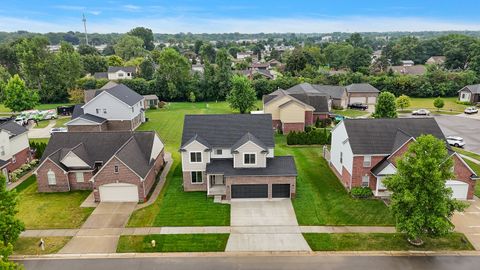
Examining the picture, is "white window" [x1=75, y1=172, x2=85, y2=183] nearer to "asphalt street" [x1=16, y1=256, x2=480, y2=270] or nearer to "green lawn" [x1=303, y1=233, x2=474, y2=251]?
"asphalt street" [x1=16, y1=256, x2=480, y2=270]

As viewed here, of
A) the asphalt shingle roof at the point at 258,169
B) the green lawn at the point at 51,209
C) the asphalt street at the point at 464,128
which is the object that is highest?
the asphalt shingle roof at the point at 258,169

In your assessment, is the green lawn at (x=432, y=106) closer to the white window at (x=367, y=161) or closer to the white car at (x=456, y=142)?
the white car at (x=456, y=142)

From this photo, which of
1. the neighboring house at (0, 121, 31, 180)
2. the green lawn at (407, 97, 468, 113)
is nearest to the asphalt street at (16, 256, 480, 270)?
the neighboring house at (0, 121, 31, 180)

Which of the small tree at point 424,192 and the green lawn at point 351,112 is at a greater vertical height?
the small tree at point 424,192

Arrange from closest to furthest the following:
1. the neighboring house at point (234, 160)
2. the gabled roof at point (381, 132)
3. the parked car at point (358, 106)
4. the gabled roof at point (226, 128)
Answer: the neighboring house at point (234, 160)
the gabled roof at point (381, 132)
the gabled roof at point (226, 128)
the parked car at point (358, 106)

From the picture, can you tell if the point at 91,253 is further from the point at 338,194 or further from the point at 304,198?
the point at 338,194

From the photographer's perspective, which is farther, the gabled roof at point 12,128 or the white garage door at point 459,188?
the gabled roof at point 12,128

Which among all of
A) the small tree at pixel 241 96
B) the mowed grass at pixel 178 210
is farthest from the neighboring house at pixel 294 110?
the mowed grass at pixel 178 210
